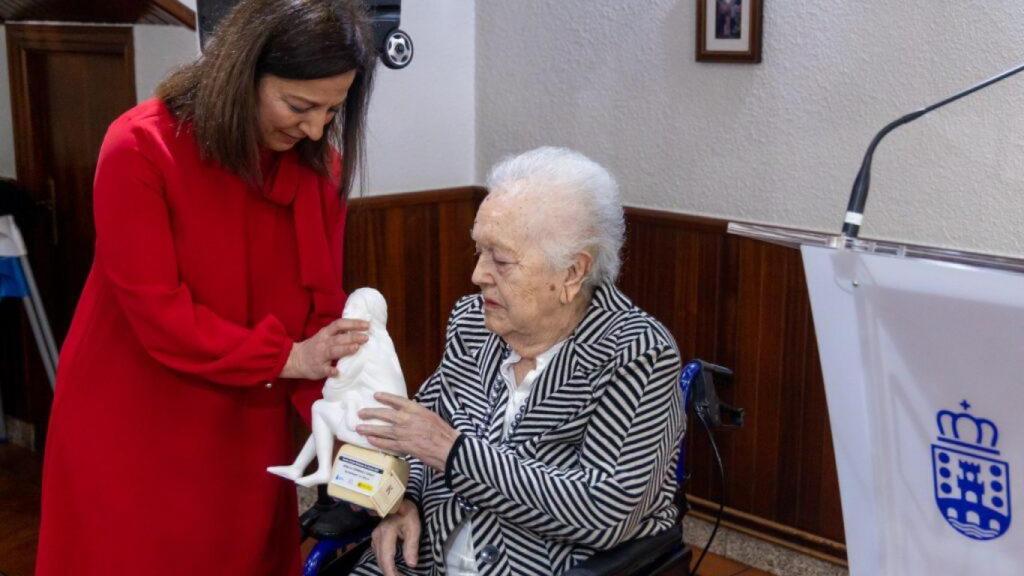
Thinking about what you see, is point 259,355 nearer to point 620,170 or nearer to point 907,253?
point 907,253

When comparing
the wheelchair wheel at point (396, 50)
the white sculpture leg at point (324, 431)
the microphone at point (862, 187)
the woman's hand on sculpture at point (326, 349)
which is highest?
the wheelchair wheel at point (396, 50)

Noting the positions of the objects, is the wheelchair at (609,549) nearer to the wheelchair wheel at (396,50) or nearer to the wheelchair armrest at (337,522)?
the wheelchair armrest at (337,522)

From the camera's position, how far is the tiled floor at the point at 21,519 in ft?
9.98

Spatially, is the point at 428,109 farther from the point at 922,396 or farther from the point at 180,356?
the point at 922,396

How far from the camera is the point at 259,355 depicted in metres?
1.79

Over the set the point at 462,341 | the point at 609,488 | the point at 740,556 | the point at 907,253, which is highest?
the point at 907,253

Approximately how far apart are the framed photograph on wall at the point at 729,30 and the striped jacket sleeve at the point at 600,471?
4.37ft

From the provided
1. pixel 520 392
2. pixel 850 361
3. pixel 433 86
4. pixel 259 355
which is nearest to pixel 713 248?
pixel 433 86

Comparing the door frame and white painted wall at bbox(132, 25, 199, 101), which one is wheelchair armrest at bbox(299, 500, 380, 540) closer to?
white painted wall at bbox(132, 25, 199, 101)

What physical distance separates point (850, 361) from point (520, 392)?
2.47ft

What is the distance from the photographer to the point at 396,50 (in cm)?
292

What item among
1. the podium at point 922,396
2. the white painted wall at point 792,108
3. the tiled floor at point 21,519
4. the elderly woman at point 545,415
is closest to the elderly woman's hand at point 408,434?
the elderly woman at point 545,415

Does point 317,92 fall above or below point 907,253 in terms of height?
above

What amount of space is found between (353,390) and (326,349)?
0.08 metres
